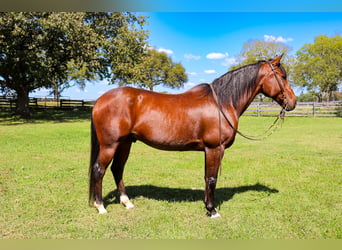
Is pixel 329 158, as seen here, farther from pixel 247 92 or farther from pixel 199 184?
pixel 247 92

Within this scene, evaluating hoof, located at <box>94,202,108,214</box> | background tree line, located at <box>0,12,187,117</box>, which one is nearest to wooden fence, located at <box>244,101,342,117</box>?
background tree line, located at <box>0,12,187,117</box>

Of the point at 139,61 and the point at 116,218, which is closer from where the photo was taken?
the point at 116,218

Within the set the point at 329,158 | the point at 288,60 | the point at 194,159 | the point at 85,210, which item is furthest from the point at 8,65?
the point at 288,60

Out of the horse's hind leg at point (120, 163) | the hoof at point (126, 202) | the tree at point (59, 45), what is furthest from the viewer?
the tree at point (59, 45)

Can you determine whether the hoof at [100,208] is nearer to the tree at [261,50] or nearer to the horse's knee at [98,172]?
the horse's knee at [98,172]

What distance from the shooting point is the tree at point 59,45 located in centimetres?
1642

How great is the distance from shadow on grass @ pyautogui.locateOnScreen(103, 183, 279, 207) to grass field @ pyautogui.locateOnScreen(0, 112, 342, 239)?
18mm

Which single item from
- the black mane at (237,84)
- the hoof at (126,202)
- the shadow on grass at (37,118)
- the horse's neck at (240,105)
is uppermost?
the black mane at (237,84)

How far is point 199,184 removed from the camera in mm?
5543

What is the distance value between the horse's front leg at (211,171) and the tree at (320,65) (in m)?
39.8

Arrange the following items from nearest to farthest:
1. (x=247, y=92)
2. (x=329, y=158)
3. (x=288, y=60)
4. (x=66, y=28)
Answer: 1. (x=247, y=92)
2. (x=329, y=158)
3. (x=66, y=28)
4. (x=288, y=60)

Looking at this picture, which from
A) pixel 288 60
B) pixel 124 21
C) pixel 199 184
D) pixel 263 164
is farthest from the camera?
pixel 288 60

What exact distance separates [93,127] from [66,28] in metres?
14.7

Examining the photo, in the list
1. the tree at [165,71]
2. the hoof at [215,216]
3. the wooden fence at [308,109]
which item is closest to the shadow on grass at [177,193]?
the hoof at [215,216]
